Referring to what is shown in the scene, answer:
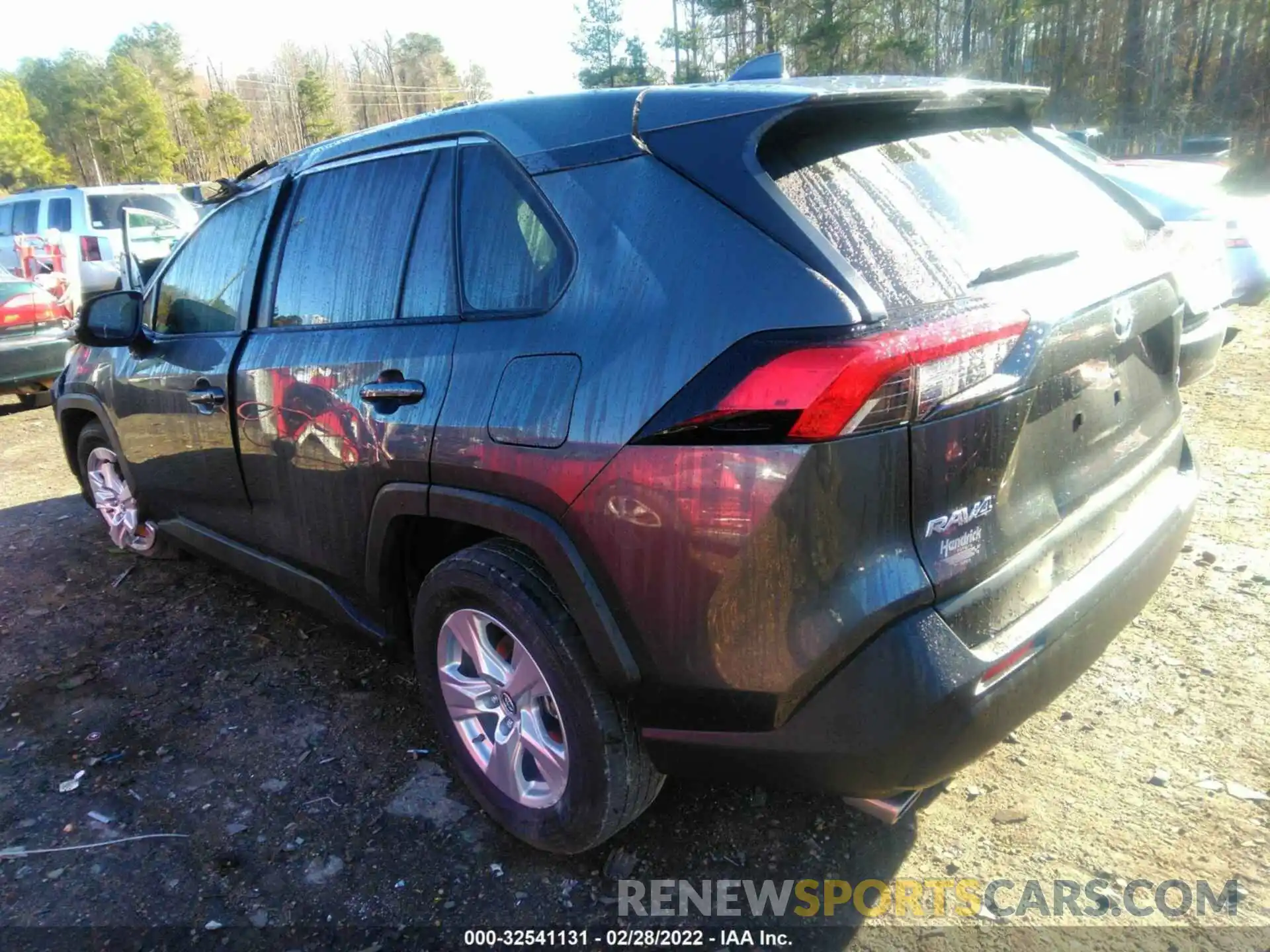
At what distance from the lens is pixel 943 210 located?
1.97 metres

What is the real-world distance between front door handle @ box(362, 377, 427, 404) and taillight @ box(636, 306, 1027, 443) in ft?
2.75

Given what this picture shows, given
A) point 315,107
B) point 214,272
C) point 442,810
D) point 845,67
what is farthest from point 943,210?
point 315,107

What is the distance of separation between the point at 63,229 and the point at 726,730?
581 inches

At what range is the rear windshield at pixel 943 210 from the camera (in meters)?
1.76

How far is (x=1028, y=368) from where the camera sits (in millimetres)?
1779

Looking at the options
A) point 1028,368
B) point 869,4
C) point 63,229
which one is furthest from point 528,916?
point 869,4

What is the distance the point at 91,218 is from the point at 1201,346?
47.0 feet

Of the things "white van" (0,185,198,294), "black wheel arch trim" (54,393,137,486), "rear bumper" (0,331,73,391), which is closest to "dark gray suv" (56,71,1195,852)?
"black wheel arch trim" (54,393,137,486)

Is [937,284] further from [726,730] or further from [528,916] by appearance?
[528,916]

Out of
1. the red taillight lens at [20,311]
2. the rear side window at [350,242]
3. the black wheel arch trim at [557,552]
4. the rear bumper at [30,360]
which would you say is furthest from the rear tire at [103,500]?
the red taillight lens at [20,311]

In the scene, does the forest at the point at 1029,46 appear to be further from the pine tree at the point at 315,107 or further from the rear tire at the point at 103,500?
the rear tire at the point at 103,500

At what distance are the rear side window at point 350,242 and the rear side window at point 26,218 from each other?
13364 millimetres

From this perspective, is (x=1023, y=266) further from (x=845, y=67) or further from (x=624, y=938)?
(x=845, y=67)

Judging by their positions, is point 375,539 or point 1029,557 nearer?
point 1029,557
